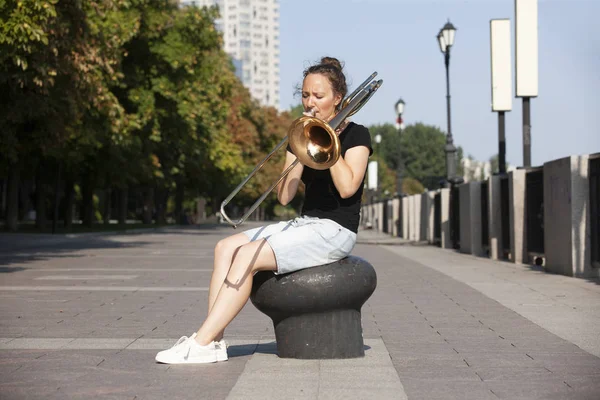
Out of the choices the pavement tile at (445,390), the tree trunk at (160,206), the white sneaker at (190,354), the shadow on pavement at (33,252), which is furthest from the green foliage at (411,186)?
the pavement tile at (445,390)

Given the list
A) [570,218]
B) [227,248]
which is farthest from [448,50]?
[227,248]

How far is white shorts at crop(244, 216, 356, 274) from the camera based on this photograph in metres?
6.34

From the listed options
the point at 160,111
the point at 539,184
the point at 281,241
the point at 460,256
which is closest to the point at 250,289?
the point at 281,241

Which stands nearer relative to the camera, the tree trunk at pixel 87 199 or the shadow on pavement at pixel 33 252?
the shadow on pavement at pixel 33 252

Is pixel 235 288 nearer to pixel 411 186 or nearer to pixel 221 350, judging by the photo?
pixel 221 350

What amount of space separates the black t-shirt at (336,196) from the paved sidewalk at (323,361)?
0.94m

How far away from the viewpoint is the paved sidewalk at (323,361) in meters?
5.54

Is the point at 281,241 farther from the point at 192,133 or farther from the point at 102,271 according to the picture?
the point at 192,133

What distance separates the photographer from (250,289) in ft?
20.8

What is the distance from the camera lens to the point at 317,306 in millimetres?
6391

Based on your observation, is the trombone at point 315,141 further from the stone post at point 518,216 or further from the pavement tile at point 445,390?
the stone post at point 518,216

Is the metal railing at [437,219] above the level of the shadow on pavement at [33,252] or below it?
above

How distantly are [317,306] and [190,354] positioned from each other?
85 cm

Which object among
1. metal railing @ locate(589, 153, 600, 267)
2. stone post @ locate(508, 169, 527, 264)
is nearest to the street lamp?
stone post @ locate(508, 169, 527, 264)
